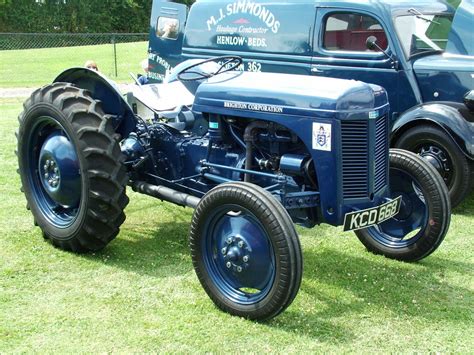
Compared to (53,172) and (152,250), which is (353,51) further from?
(53,172)

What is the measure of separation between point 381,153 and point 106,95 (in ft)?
7.65

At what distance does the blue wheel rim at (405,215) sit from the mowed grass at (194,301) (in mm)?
190

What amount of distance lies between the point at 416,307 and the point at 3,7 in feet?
114

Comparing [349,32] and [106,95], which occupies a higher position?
[349,32]

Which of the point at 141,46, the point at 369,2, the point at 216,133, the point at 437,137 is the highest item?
the point at 369,2

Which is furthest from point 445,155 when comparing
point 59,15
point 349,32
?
point 59,15

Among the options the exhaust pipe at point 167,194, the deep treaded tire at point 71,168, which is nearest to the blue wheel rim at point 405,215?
the exhaust pipe at point 167,194

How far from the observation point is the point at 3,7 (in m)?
34.4

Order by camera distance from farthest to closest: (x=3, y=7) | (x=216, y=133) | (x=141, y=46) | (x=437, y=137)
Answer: (x=3, y=7)
(x=141, y=46)
(x=437, y=137)
(x=216, y=133)

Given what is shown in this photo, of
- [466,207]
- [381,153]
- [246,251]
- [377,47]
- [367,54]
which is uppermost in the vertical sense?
[377,47]

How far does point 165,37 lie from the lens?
395 inches

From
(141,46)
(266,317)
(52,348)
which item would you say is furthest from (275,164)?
(141,46)

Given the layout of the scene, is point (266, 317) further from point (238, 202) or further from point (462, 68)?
point (462, 68)

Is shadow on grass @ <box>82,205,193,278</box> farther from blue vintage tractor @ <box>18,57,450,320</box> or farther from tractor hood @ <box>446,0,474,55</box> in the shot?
tractor hood @ <box>446,0,474,55</box>
